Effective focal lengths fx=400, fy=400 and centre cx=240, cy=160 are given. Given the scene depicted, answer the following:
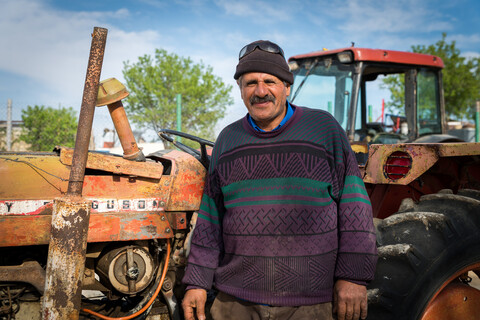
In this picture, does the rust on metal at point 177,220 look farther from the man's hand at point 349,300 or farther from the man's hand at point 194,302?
the man's hand at point 349,300

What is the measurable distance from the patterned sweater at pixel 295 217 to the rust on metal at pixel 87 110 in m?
0.60

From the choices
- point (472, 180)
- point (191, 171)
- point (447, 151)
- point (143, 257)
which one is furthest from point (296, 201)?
point (472, 180)

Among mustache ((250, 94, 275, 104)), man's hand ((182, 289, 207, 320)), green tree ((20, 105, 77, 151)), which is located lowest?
man's hand ((182, 289, 207, 320))

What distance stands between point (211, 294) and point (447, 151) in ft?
5.46

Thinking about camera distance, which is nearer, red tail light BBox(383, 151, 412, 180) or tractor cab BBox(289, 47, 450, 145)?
red tail light BBox(383, 151, 412, 180)

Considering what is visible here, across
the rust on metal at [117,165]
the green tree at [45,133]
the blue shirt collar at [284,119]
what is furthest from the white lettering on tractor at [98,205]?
the green tree at [45,133]

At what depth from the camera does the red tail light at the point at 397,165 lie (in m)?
2.49

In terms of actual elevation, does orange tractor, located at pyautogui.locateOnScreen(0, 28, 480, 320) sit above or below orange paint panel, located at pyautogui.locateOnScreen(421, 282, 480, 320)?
above

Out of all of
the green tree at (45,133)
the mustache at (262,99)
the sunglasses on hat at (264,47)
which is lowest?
the mustache at (262,99)

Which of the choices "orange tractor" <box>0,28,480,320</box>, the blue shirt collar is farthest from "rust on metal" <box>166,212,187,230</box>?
the blue shirt collar

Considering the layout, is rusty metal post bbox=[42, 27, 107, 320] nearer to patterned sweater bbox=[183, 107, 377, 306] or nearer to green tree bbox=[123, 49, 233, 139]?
patterned sweater bbox=[183, 107, 377, 306]

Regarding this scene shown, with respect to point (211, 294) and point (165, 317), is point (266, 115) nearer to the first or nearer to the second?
point (211, 294)

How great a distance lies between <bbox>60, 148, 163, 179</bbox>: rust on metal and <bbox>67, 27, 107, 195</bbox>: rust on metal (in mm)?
655

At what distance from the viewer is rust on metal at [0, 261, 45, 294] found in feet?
6.59
